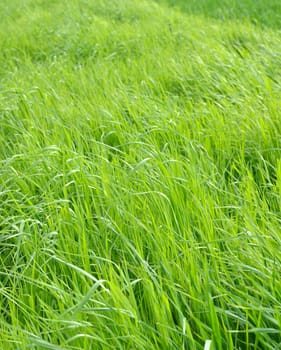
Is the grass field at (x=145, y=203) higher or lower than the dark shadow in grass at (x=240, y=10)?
lower

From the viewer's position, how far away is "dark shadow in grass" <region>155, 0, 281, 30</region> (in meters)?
5.95

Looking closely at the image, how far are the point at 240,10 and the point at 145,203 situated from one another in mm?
5353

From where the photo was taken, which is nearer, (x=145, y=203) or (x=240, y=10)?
(x=145, y=203)

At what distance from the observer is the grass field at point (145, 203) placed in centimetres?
142

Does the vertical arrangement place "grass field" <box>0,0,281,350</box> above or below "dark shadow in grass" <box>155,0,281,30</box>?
below

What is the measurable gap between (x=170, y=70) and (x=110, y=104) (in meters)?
0.88

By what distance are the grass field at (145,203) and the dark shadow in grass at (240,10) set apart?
58.9 inches

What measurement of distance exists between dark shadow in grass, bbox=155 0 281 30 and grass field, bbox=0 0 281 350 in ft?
4.91

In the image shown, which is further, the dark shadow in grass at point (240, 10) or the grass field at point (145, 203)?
the dark shadow in grass at point (240, 10)

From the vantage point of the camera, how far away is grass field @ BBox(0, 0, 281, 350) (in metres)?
1.42

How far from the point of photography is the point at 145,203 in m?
1.89

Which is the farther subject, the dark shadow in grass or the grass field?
the dark shadow in grass

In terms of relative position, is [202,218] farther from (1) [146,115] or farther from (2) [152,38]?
(2) [152,38]

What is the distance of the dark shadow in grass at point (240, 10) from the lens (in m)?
5.95
